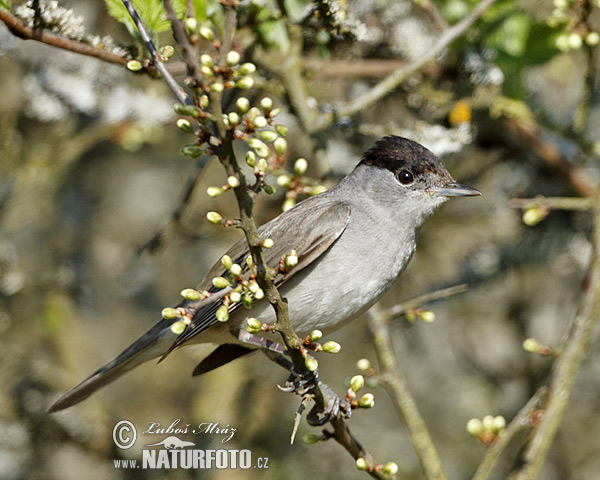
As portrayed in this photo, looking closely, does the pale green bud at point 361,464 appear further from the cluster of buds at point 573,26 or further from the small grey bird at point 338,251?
the cluster of buds at point 573,26

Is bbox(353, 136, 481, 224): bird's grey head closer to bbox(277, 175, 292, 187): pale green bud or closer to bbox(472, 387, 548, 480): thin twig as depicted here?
bbox(277, 175, 292, 187): pale green bud

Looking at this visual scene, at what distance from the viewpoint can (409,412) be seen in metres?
3.50

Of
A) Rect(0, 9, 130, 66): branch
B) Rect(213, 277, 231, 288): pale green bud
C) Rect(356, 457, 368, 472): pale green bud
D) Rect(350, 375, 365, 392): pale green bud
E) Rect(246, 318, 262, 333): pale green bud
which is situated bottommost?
Rect(356, 457, 368, 472): pale green bud

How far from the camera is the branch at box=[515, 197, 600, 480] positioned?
10.8 ft

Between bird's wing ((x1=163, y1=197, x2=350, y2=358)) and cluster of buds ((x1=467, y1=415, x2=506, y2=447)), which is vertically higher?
bird's wing ((x1=163, y1=197, x2=350, y2=358))

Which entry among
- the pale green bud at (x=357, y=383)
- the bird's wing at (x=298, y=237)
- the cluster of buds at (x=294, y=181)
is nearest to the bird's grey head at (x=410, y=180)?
the bird's wing at (x=298, y=237)

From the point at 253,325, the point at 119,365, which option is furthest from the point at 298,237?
the point at 119,365

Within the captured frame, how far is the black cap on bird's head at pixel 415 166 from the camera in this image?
11.8 feet

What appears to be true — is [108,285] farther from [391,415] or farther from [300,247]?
[300,247]

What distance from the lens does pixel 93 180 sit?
6973 millimetres

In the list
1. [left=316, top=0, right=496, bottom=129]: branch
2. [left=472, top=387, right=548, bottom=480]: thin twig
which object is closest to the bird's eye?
[left=316, top=0, right=496, bottom=129]: branch

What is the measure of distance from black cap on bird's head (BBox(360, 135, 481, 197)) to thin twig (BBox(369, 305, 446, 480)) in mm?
726

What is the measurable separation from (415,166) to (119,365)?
183 centimetres

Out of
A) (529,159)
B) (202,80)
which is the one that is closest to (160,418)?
(529,159)
